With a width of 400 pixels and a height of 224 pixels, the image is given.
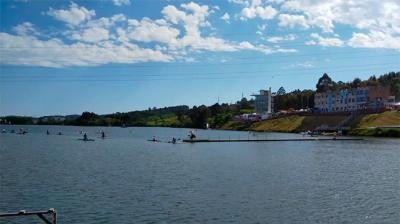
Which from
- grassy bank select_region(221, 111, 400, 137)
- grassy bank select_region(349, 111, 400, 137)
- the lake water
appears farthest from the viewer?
grassy bank select_region(221, 111, 400, 137)

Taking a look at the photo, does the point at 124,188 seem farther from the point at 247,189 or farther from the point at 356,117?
the point at 356,117

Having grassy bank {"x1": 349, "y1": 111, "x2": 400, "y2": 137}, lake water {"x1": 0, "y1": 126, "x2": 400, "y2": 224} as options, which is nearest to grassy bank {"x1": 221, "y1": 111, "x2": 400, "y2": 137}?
grassy bank {"x1": 349, "y1": 111, "x2": 400, "y2": 137}

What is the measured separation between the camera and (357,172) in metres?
54.9

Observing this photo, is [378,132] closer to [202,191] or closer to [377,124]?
[377,124]

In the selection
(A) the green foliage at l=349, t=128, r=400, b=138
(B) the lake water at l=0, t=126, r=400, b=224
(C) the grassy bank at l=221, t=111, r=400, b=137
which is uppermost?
(C) the grassy bank at l=221, t=111, r=400, b=137

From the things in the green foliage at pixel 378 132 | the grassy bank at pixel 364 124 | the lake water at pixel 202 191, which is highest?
the grassy bank at pixel 364 124

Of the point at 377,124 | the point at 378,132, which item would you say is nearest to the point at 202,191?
the point at 378,132

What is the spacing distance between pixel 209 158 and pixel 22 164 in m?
25.3

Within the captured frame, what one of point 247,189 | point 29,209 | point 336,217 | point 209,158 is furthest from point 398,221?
point 209,158

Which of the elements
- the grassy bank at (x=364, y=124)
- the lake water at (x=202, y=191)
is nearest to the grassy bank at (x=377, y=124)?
the grassy bank at (x=364, y=124)

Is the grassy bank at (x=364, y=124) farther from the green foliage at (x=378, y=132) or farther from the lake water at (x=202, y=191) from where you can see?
the lake water at (x=202, y=191)

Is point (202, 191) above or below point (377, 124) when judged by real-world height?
below

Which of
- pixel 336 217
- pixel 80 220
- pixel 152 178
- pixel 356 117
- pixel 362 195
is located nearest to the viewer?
pixel 80 220

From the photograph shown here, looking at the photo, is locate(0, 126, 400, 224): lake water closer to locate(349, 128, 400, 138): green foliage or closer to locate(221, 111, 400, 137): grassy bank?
locate(349, 128, 400, 138): green foliage
